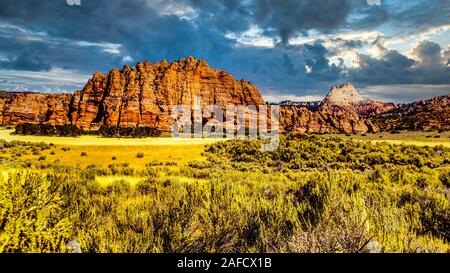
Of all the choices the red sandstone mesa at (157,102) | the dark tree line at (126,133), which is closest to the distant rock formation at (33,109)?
the red sandstone mesa at (157,102)

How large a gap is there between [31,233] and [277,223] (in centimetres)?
351

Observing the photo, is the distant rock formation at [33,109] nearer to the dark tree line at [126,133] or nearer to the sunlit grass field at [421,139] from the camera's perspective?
the dark tree line at [126,133]

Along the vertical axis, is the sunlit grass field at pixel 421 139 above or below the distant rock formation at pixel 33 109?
below

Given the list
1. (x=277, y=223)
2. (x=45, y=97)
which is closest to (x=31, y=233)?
(x=277, y=223)

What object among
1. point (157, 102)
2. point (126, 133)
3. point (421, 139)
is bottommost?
point (421, 139)

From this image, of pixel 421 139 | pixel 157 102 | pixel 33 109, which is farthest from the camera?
pixel 33 109

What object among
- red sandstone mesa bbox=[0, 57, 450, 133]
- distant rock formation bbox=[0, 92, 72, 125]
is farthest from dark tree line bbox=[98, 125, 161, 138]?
distant rock formation bbox=[0, 92, 72, 125]

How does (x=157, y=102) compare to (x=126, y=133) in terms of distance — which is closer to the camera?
(x=126, y=133)

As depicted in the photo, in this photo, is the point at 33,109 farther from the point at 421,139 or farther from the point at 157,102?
the point at 421,139

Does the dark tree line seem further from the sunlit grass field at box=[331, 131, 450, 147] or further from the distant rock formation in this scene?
the sunlit grass field at box=[331, 131, 450, 147]

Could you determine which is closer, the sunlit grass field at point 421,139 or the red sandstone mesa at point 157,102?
the sunlit grass field at point 421,139

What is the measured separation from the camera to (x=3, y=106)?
9419 centimetres

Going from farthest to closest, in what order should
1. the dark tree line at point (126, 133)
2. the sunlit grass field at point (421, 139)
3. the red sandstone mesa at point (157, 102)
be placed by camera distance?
the red sandstone mesa at point (157, 102) < the dark tree line at point (126, 133) < the sunlit grass field at point (421, 139)

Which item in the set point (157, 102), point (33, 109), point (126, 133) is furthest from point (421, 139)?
point (33, 109)
